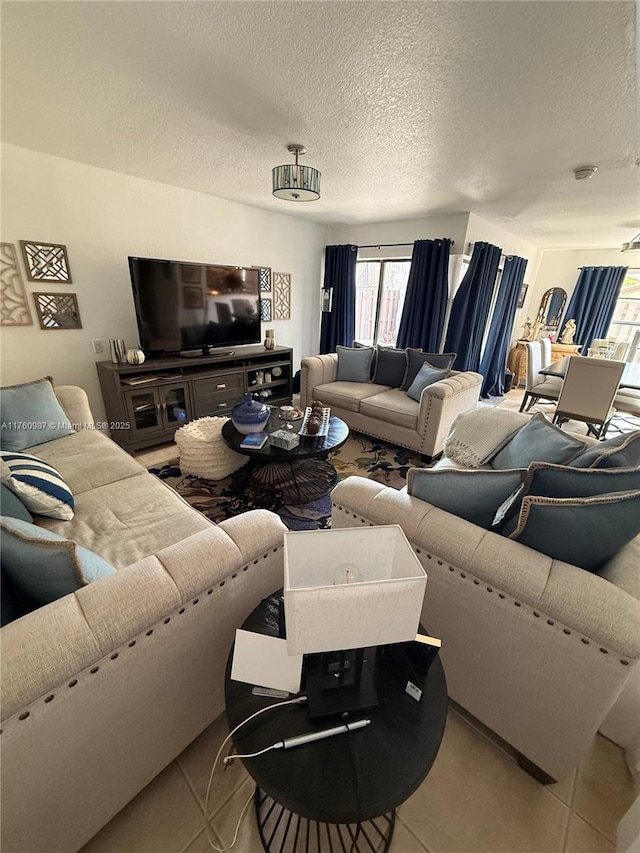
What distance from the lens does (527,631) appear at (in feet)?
3.05

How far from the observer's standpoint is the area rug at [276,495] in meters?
2.19

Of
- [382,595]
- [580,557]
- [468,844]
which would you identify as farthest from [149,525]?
[580,557]

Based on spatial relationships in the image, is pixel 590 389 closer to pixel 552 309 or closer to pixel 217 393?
pixel 552 309

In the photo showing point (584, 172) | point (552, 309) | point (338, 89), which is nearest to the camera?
point (338, 89)

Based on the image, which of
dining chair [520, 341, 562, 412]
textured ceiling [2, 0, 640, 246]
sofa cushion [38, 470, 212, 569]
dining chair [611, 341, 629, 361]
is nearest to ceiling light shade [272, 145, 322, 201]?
textured ceiling [2, 0, 640, 246]

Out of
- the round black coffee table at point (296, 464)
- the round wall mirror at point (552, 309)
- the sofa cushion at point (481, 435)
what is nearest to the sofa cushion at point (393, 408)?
the round black coffee table at point (296, 464)

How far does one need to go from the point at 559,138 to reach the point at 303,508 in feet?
8.52

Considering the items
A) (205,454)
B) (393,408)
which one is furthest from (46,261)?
(393,408)

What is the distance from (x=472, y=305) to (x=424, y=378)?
1.47 m

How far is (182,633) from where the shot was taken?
873 millimetres

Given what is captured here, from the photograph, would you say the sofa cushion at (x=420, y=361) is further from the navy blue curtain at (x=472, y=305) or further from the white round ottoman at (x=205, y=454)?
the white round ottoman at (x=205, y=454)

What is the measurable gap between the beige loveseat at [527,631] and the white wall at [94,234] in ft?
9.78

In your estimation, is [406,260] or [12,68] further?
[406,260]

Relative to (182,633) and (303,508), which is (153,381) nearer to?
(303,508)
